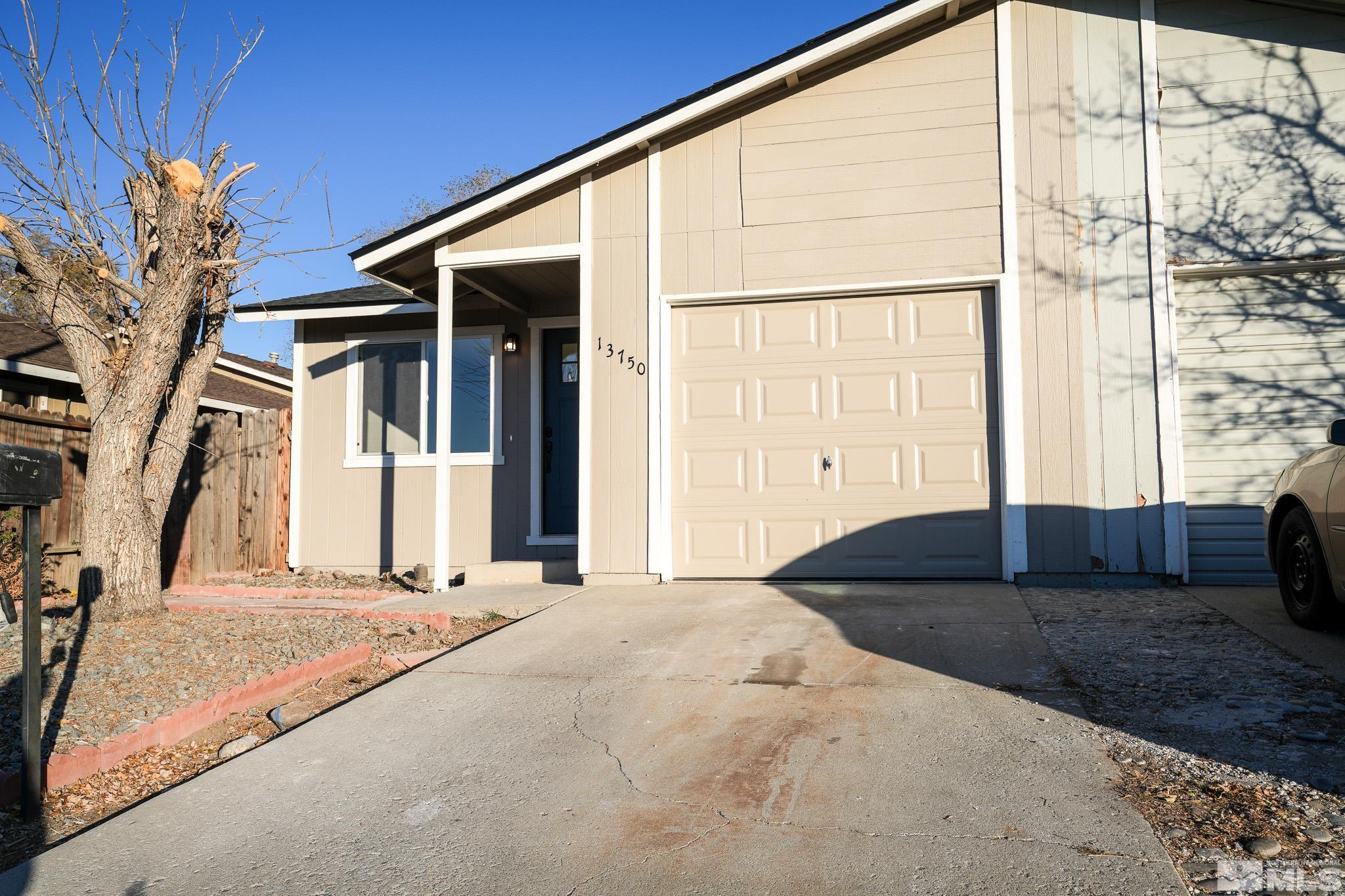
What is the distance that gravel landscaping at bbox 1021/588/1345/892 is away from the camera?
2.79m

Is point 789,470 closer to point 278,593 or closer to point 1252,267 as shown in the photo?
point 1252,267

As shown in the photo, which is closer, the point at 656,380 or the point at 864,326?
the point at 864,326

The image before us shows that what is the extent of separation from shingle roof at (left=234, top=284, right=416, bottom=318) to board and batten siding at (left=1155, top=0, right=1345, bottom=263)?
7.18 m

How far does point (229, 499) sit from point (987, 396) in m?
7.82

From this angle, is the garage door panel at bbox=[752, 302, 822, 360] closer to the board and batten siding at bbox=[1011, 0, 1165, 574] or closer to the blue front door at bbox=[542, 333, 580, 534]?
the board and batten siding at bbox=[1011, 0, 1165, 574]

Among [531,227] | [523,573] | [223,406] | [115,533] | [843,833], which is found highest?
[531,227]

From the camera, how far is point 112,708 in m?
4.45

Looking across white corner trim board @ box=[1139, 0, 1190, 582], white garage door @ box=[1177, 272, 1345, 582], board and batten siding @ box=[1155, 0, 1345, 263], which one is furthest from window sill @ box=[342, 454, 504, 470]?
board and batten siding @ box=[1155, 0, 1345, 263]

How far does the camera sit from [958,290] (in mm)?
7445

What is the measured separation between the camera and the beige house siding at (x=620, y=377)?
306 inches

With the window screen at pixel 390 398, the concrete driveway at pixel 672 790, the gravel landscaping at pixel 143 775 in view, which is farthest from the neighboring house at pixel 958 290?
the gravel landscaping at pixel 143 775

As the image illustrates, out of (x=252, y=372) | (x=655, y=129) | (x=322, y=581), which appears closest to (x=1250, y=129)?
(x=655, y=129)

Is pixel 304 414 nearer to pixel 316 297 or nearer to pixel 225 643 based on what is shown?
pixel 316 297

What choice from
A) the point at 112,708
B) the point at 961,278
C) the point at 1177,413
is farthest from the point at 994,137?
the point at 112,708
